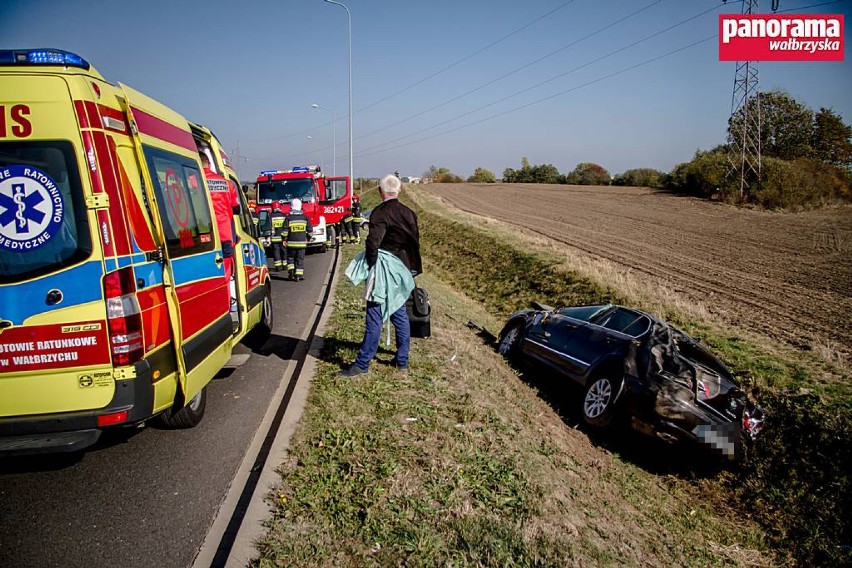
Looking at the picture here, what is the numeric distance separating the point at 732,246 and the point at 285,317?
57.8 feet

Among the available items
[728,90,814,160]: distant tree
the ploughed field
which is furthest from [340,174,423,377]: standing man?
[728,90,814,160]: distant tree

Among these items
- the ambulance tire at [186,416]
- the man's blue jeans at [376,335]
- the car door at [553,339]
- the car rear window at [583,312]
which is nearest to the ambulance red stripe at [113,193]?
the ambulance tire at [186,416]

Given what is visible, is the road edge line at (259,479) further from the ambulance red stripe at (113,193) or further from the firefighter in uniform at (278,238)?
the firefighter in uniform at (278,238)

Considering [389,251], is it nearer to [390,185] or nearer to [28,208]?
[390,185]

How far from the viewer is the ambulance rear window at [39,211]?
9.89ft

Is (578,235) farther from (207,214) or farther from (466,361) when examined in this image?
(207,214)

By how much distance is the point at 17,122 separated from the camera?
3025 millimetres

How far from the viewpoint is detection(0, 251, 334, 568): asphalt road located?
2924 millimetres

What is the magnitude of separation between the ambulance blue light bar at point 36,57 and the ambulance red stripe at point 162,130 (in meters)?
0.56

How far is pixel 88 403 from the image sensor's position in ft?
10.5

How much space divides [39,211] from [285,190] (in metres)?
15.0

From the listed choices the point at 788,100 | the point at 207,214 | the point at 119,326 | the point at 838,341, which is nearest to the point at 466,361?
the point at 207,214

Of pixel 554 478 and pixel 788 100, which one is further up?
pixel 788 100

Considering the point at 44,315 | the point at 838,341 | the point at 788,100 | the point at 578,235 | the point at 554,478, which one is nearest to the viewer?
the point at 44,315
